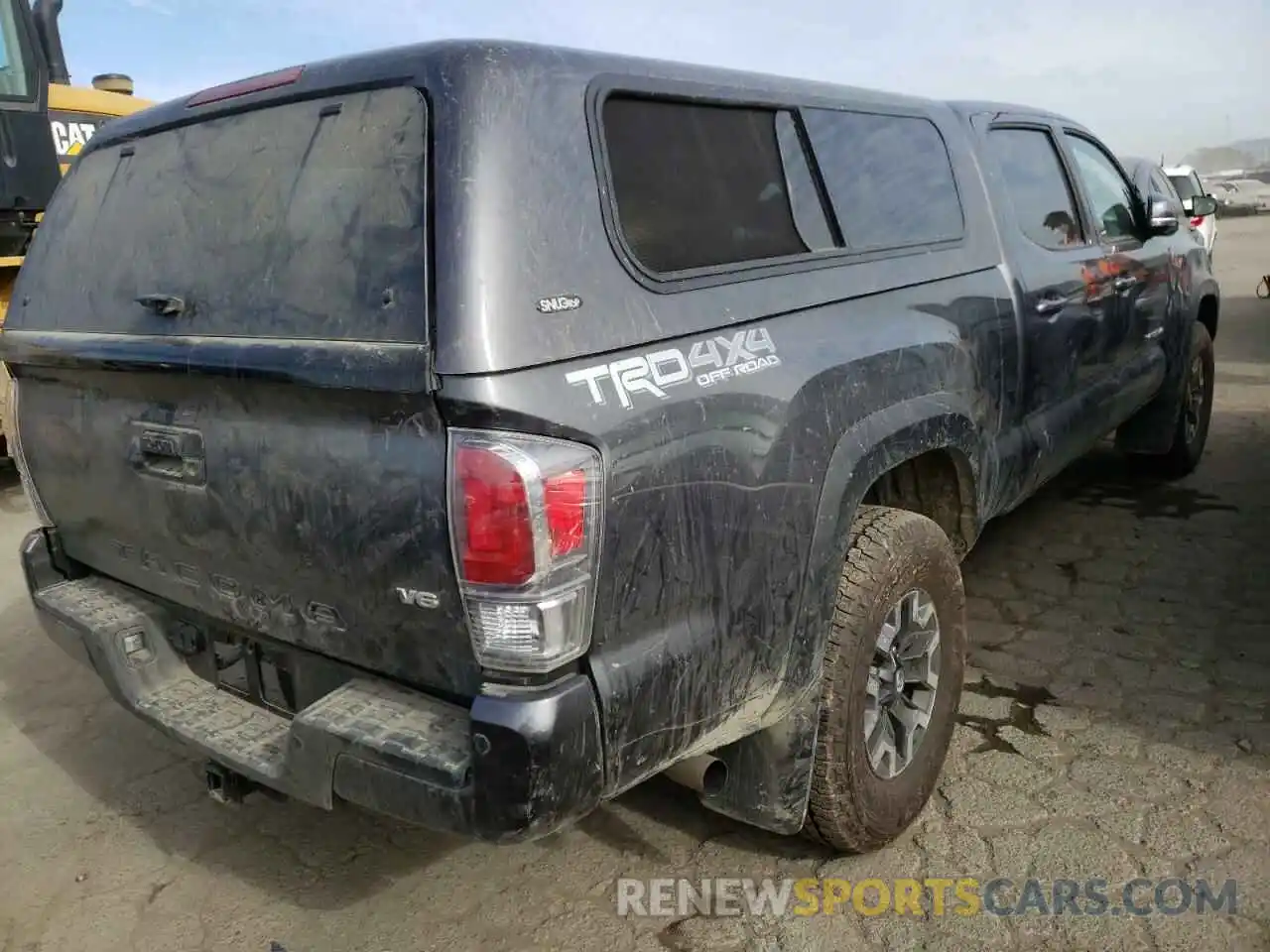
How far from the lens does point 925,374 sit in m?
2.74

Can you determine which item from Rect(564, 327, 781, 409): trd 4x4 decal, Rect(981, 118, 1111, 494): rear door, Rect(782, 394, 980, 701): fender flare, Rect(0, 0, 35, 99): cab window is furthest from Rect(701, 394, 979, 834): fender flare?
Rect(0, 0, 35, 99): cab window

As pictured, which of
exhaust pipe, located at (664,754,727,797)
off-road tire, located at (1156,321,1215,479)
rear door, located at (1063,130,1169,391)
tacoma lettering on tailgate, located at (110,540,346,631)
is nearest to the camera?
tacoma lettering on tailgate, located at (110,540,346,631)

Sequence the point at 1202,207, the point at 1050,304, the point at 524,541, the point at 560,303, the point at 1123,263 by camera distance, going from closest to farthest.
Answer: the point at 524,541 < the point at 560,303 < the point at 1050,304 < the point at 1123,263 < the point at 1202,207

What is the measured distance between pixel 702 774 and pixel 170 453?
4.68 ft

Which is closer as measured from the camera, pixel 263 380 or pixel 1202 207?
pixel 263 380

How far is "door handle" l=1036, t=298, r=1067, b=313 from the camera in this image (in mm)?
3490

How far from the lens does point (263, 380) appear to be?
6.50 ft

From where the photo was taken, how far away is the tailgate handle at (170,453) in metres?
2.19

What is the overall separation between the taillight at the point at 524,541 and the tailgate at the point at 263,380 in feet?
0.19

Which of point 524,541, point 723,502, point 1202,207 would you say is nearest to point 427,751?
point 524,541

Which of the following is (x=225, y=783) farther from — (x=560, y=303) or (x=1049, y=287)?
(x=1049, y=287)

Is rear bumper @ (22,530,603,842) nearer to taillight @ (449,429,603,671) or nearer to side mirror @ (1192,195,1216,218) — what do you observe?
taillight @ (449,429,603,671)

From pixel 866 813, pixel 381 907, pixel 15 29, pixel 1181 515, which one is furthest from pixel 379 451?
pixel 15 29

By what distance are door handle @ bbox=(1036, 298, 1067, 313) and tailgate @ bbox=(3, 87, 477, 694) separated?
8.03 feet
